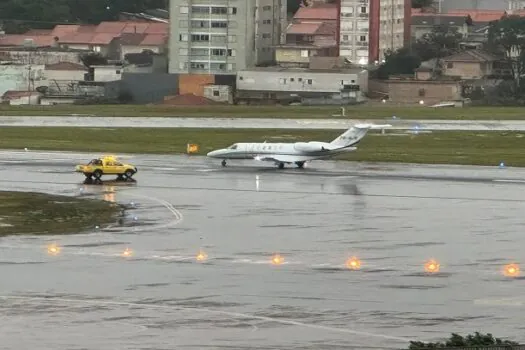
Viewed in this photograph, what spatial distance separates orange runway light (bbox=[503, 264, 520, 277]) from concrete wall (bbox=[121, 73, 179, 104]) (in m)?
130

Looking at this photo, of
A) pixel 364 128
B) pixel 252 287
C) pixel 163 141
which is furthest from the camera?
pixel 163 141

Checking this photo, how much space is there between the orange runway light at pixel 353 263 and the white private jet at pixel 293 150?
43.5m

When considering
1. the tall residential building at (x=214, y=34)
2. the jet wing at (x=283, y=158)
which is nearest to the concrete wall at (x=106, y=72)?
the tall residential building at (x=214, y=34)

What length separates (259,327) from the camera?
42.3 meters

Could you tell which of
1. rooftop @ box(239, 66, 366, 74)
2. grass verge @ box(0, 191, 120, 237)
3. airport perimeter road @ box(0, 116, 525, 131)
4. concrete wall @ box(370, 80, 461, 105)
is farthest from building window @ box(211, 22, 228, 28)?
grass verge @ box(0, 191, 120, 237)

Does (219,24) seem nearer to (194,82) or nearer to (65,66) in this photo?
(194,82)

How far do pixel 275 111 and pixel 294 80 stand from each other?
24.4 m

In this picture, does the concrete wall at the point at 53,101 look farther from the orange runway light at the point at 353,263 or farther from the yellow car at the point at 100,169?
the orange runway light at the point at 353,263

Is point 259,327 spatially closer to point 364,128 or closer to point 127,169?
point 127,169

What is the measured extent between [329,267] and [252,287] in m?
5.43

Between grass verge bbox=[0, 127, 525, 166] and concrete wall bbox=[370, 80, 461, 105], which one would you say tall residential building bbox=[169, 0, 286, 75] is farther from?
grass verge bbox=[0, 127, 525, 166]

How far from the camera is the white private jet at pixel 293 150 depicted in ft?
326

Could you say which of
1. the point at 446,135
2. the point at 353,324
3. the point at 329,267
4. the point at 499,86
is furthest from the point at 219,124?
the point at 353,324

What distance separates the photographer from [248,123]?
136 meters
